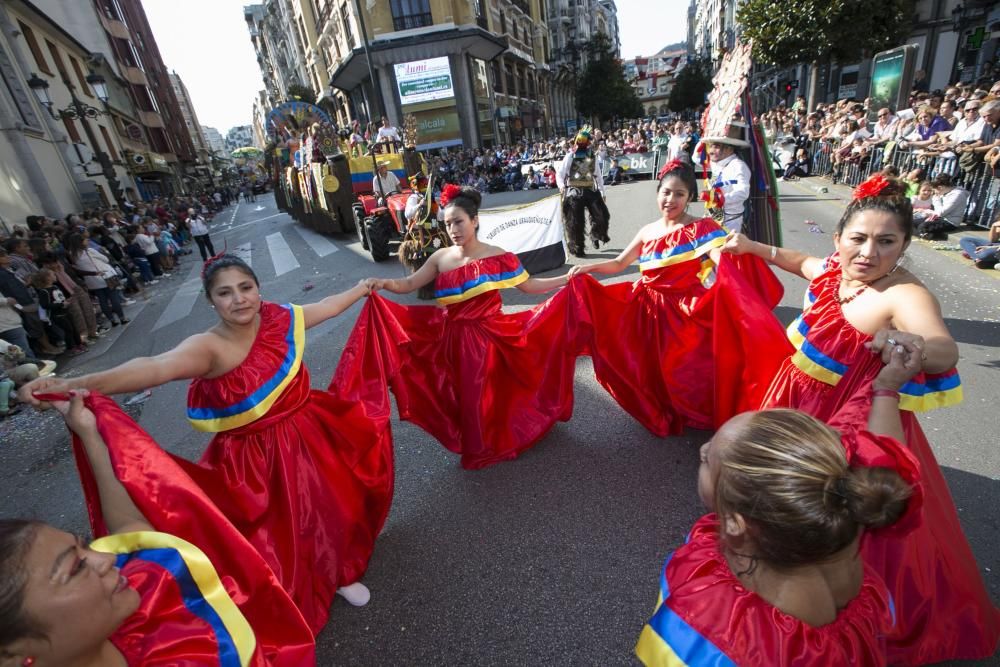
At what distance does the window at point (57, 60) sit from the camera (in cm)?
1956

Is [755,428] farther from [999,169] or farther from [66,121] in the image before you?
[66,121]

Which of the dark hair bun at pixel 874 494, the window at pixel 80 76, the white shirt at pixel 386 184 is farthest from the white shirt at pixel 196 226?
the window at pixel 80 76

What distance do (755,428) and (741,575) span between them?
15.0 inches

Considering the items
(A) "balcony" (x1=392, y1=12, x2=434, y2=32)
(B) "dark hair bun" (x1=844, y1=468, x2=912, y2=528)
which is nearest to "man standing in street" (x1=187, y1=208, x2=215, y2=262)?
(B) "dark hair bun" (x1=844, y1=468, x2=912, y2=528)

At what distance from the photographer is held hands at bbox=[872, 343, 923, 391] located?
4.49 feet

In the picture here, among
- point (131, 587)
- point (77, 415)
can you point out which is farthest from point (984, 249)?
point (77, 415)

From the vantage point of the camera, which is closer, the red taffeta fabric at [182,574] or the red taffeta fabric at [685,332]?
the red taffeta fabric at [182,574]

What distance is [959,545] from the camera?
1.72 metres

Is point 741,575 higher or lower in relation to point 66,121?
lower

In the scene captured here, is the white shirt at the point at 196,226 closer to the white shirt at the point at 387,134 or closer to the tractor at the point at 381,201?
the tractor at the point at 381,201

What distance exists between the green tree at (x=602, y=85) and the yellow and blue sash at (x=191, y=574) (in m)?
54.7

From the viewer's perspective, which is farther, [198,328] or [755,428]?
[198,328]

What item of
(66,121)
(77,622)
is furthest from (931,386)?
(66,121)

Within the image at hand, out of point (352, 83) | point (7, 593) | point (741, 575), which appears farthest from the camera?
point (352, 83)
